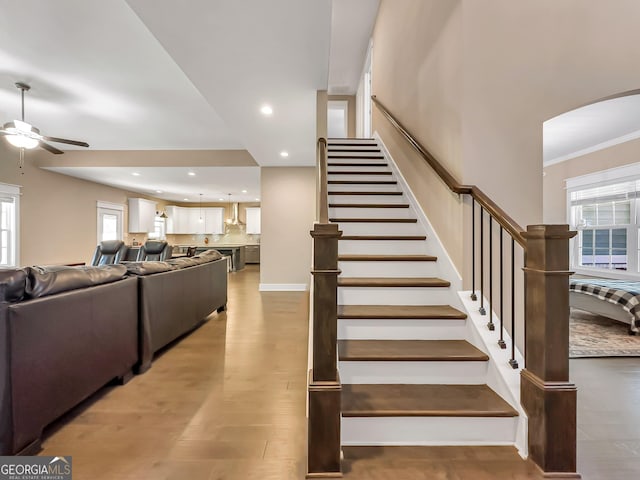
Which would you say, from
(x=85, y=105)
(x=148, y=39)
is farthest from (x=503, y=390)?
(x=85, y=105)

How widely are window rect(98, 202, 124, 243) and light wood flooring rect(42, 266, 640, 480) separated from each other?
7.13 m

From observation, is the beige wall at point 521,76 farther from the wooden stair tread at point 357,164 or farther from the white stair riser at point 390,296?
the wooden stair tread at point 357,164

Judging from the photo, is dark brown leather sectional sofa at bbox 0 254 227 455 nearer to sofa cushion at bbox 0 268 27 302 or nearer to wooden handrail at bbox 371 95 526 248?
sofa cushion at bbox 0 268 27 302

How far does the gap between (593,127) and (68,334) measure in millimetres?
6463

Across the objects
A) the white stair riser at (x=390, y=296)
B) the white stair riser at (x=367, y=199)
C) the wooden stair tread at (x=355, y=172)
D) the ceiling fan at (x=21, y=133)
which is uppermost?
the ceiling fan at (x=21, y=133)

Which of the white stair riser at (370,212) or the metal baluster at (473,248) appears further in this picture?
the white stair riser at (370,212)

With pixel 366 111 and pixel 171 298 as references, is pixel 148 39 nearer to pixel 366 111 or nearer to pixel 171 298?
pixel 171 298

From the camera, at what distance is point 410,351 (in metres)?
1.91

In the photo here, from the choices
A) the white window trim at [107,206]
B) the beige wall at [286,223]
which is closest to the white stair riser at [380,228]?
the beige wall at [286,223]

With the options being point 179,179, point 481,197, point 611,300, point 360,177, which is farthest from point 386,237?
point 179,179

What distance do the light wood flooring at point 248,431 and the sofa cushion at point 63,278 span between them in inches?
31.3

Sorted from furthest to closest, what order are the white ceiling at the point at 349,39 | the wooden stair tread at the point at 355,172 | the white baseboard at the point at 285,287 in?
the white baseboard at the point at 285,287 → the white ceiling at the point at 349,39 → the wooden stair tread at the point at 355,172

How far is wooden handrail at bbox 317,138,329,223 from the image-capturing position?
6.18ft

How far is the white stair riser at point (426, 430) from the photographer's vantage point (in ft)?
5.23
